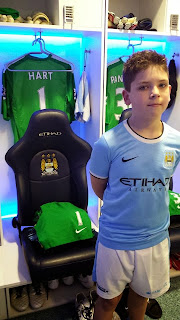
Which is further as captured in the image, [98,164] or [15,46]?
[15,46]

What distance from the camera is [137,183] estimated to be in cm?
124

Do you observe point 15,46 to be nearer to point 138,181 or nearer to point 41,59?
point 41,59

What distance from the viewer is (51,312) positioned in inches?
76.2

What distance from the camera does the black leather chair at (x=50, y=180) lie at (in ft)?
5.70

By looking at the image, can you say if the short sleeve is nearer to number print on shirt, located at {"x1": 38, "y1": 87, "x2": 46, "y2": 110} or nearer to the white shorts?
the white shorts

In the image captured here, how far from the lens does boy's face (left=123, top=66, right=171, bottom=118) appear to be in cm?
115

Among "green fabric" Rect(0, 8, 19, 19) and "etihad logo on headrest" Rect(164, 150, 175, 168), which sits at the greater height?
"green fabric" Rect(0, 8, 19, 19)

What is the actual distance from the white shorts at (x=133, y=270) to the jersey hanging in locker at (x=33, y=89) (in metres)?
1.50

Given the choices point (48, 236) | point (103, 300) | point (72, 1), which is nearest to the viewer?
point (103, 300)

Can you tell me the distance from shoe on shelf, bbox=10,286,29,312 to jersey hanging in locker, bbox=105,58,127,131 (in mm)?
1483

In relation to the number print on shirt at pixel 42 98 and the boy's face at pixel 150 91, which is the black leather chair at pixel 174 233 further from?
the boy's face at pixel 150 91

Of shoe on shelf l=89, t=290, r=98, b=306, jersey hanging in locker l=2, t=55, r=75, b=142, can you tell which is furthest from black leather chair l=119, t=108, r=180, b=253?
jersey hanging in locker l=2, t=55, r=75, b=142

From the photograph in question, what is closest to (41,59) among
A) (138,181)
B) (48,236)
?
(48,236)

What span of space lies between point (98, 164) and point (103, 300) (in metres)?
0.63
